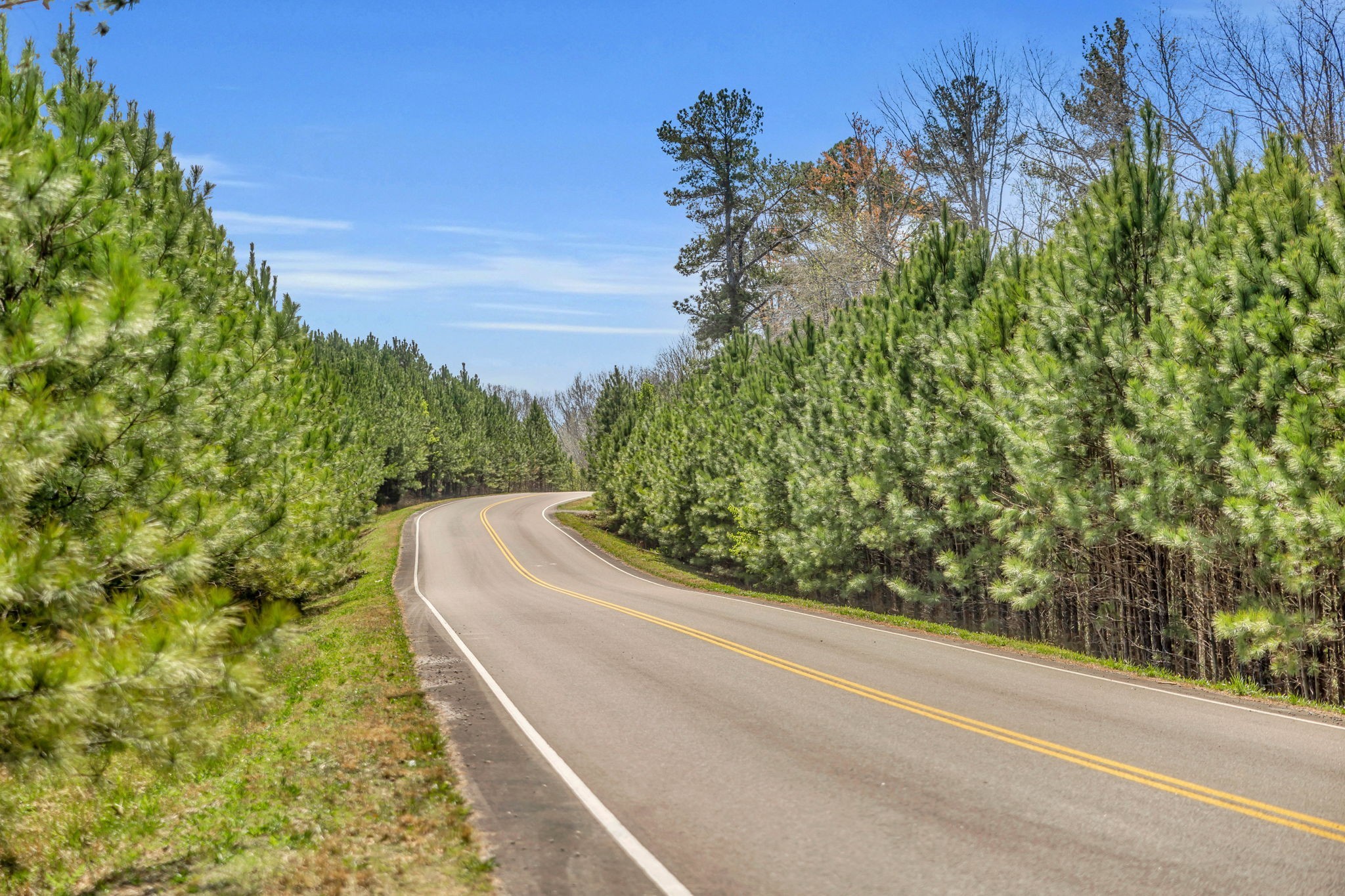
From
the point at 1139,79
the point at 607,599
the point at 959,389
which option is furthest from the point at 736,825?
the point at 1139,79

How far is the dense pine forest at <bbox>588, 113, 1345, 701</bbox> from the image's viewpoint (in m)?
10.8

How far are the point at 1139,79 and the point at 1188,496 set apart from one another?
18.4 meters

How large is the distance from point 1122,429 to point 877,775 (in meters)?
7.68

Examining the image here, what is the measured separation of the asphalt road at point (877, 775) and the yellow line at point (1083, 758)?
0.03 m

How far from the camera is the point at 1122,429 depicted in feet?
43.0

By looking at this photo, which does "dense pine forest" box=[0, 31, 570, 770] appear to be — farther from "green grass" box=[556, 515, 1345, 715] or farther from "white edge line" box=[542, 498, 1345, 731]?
"green grass" box=[556, 515, 1345, 715]

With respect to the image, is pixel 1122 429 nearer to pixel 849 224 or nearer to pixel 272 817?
pixel 272 817

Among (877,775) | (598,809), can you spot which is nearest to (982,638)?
(877,775)

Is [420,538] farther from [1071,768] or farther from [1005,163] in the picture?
[1071,768]

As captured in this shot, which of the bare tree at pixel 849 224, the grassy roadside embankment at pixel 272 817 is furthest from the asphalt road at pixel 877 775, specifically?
the bare tree at pixel 849 224

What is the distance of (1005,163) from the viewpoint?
3059 cm

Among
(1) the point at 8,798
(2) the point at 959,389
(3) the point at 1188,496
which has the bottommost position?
(1) the point at 8,798

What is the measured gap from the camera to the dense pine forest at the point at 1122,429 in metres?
10.8

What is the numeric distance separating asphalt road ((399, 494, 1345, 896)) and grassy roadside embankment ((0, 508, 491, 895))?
452 millimetres
